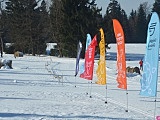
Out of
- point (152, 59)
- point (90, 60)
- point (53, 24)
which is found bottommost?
point (90, 60)

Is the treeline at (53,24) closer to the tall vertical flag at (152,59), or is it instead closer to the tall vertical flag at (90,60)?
the tall vertical flag at (90,60)

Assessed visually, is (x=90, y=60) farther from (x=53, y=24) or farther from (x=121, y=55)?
(x=53, y=24)

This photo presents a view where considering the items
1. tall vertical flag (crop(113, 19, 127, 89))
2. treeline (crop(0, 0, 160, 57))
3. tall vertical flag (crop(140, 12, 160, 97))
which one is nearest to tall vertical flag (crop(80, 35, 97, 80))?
tall vertical flag (crop(113, 19, 127, 89))

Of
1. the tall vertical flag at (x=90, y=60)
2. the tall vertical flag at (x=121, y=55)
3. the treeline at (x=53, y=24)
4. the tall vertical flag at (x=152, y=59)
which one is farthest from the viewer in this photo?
the treeline at (x=53, y=24)

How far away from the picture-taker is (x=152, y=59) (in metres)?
11.5

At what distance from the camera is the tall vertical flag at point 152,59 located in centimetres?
1137

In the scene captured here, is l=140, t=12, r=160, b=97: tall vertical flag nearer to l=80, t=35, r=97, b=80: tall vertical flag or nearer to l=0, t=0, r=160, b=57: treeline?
l=80, t=35, r=97, b=80: tall vertical flag

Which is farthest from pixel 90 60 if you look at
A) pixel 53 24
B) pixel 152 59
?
pixel 53 24

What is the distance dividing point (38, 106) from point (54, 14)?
49.2 meters

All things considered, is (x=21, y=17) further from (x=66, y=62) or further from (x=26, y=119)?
(x=26, y=119)

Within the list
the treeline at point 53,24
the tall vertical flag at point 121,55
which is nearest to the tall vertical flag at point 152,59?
the tall vertical flag at point 121,55

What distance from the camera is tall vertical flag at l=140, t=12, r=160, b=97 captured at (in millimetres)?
11367

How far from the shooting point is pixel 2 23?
7331 cm

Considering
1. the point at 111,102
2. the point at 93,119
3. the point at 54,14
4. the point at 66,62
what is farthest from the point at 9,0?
the point at 93,119
